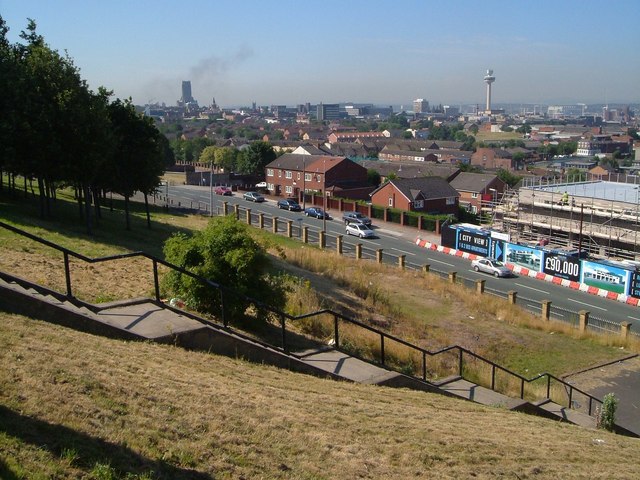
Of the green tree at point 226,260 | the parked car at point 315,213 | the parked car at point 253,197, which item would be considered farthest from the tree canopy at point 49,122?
the parked car at point 253,197

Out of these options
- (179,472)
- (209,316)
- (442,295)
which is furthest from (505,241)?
(179,472)

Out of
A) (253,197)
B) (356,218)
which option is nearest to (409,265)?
(356,218)

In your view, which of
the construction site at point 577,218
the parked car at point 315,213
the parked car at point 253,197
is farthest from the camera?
the parked car at point 253,197

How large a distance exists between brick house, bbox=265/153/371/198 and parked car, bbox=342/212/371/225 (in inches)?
426

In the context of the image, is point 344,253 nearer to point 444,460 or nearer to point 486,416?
point 486,416

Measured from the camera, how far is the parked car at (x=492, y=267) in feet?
123

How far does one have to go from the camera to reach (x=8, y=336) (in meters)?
7.96

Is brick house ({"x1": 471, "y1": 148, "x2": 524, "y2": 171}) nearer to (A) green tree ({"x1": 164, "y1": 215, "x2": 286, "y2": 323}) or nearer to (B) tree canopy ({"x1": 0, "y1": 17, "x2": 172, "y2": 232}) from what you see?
(B) tree canopy ({"x1": 0, "y1": 17, "x2": 172, "y2": 232})

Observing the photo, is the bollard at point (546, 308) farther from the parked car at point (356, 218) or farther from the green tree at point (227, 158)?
the green tree at point (227, 158)

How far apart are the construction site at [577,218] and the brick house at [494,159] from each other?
82925mm

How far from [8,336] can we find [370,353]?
8084 millimetres

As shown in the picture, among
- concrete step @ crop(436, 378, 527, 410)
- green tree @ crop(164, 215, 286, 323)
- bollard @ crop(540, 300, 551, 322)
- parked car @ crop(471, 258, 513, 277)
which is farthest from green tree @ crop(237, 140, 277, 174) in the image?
concrete step @ crop(436, 378, 527, 410)

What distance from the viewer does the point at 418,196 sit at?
194 feet

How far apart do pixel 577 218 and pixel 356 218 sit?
18903mm
